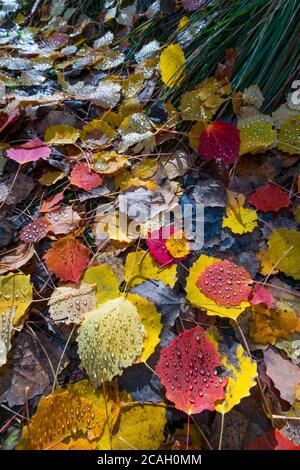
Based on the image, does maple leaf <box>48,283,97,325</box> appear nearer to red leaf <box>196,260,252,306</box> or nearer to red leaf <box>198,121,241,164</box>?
red leaf <box>196,260,252,306</box>

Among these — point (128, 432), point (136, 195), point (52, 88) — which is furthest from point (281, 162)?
point (52, 88)

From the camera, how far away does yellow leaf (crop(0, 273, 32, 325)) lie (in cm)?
70

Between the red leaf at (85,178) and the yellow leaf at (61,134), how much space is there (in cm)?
11

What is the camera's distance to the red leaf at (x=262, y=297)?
2.19ft

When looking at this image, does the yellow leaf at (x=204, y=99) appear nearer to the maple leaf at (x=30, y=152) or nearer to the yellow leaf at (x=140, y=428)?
the maple leaf at (x=30, y=152)

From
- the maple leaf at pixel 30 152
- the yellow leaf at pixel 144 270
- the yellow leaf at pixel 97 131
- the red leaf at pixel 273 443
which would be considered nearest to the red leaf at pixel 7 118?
the maple leaf at pixel 30 152

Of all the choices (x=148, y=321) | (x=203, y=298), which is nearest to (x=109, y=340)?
(x=148, y=321)

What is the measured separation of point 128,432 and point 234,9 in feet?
3.58

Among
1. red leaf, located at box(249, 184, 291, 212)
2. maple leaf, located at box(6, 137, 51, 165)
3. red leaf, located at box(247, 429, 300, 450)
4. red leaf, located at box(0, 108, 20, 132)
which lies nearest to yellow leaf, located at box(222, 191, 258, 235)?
red leaf, located at box(249, 184, 291, 212)

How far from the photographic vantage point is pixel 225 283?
68 centimetres

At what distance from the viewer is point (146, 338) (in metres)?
0.64

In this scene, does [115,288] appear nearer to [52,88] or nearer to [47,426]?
[47,426]

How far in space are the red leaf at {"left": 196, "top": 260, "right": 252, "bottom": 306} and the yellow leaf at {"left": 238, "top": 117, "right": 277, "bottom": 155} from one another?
309mm

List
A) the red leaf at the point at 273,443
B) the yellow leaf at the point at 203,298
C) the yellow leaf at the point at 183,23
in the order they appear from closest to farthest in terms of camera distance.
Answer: the red leaf at the point at 273,443, the yellow leaf at the point at 203,298, the yellow leaf at the point at 183,23
